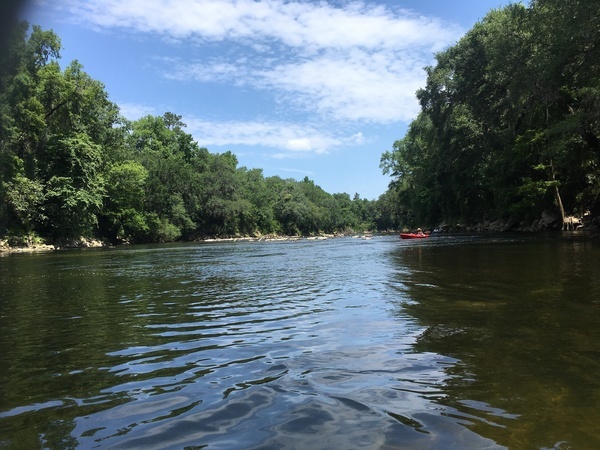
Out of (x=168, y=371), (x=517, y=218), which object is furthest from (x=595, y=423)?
(x=517, y=218)

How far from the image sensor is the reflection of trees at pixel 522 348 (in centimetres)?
322

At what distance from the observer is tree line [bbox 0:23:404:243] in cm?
3991

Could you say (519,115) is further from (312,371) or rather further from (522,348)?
(312,371)

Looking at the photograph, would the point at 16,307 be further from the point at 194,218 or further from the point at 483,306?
the point at 194,218

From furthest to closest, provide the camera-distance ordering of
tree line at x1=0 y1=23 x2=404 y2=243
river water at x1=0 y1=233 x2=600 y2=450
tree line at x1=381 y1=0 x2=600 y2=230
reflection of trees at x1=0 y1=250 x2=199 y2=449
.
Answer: tree line at x1=0 y1=23 x2=404 y2=243 → tree line at x1=381 y1=0 x2=600 y2=230 → reflection of trees at x1=0 y1=250 x2=199 y2=449 → river water at x1=0 y1=233 x2=600 y2=450

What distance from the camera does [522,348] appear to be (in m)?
5.11

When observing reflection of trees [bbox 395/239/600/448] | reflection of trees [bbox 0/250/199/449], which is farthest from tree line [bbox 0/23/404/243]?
reflection of trees [bbox 395/239/600/448]

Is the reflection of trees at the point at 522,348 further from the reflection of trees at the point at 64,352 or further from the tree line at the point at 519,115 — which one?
the tree line at the point at 519,115

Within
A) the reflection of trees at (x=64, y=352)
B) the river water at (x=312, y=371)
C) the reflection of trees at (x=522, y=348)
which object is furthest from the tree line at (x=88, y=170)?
the reflection of trees at (x=522, y=348)

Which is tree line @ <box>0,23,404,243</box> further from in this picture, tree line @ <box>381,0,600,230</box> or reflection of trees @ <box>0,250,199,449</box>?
tree line @ <box>381,0,600,230</box>

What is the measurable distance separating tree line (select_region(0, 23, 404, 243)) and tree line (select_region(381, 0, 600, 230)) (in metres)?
36.5

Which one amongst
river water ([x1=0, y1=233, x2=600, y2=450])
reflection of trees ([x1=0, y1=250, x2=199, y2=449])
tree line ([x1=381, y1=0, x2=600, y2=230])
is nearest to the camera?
river water ([x1=0, y1=233, x2=600, y2=450])

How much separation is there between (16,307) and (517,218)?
49672 mm

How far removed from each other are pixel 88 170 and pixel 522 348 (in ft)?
163
